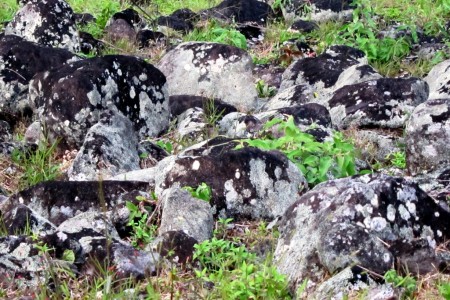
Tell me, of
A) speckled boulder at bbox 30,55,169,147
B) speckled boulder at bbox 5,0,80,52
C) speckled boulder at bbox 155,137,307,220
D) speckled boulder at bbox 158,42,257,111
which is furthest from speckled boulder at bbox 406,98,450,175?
speckled boulder at bbox 5,0,80,52

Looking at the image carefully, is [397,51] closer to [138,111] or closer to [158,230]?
[138,111]

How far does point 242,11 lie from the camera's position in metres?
12.8

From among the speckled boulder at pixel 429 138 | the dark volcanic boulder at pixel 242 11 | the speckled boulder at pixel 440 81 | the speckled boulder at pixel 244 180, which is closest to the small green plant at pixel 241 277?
the speckled boulder at pixel 244 180

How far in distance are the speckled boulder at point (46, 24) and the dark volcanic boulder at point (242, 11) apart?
3037mm

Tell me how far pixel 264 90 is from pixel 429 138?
3.55 meters

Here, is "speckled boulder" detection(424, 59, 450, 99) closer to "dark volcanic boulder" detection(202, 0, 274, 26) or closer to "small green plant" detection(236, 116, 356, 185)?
"small green plant" detection(236, 116, 356, 185)

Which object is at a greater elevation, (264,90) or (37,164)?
(37,164)

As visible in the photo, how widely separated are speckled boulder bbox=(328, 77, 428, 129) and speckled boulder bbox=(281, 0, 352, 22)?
15.1 ft

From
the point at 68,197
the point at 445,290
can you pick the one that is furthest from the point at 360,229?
the point at 68,197

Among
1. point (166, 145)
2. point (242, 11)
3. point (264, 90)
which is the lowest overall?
point (264, 90)

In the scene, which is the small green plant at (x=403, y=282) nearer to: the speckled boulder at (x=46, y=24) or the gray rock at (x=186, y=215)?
the gray rock at (x=186, y=215)

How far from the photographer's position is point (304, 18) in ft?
42.0

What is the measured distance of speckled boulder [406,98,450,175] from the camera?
6.35 meters

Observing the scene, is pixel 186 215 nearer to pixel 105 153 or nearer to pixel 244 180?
pixel 244 180
